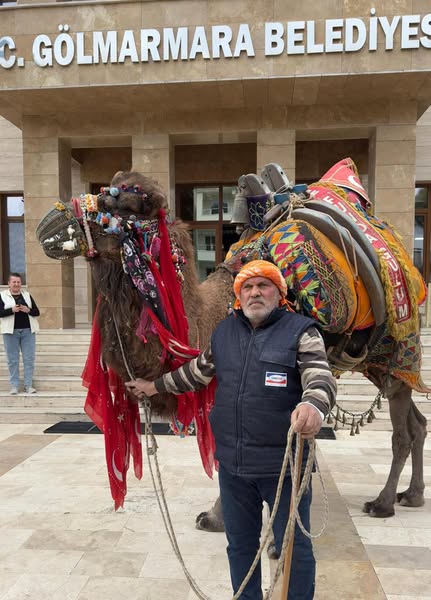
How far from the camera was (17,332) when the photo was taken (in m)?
6.71

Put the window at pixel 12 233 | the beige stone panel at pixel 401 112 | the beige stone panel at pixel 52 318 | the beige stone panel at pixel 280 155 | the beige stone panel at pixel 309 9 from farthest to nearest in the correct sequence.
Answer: the window at pixel 12 233 → the beige stone panel at pixel 52 318 → the beige stone panel at pixel 280 155 → the beige stone panel at pixel 401 112 → the beige stone panel at pixel 309 9

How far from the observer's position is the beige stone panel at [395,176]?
948cm


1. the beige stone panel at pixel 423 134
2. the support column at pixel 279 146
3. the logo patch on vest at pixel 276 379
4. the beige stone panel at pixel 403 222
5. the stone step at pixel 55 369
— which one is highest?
the beige stone panel at pixel 423 134

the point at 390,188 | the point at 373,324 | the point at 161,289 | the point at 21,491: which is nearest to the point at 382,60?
the point at 390,188

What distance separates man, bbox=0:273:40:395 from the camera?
6.67 m

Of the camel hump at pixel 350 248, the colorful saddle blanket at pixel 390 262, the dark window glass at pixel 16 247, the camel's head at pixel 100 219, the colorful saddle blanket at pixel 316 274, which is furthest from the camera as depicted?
the dark window glass at pixel 16 247

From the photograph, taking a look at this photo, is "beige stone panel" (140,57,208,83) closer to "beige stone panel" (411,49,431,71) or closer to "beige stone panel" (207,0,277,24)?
"beige stone panel" (207,0,277,24)

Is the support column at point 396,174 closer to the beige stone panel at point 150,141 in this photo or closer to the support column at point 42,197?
the beige stone panel at point 150,141

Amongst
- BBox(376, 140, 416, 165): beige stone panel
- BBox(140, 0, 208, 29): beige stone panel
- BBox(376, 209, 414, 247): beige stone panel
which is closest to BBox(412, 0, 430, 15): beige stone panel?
BBox(376, 140, 416, 165): beige stone panel

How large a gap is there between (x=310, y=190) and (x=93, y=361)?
1768mm

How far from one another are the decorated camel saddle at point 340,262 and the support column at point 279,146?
21.6ft

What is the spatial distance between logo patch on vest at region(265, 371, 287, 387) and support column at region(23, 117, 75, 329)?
9019mm

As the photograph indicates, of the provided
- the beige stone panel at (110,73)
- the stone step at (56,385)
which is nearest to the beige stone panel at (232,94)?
the beige stone panel at (110,73)

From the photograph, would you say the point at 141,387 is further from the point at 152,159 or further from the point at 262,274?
the point at 152,159
